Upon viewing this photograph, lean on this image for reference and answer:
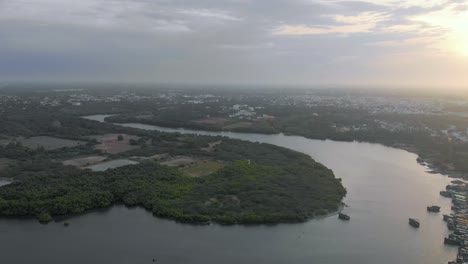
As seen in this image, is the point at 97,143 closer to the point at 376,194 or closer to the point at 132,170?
the point at 132,170

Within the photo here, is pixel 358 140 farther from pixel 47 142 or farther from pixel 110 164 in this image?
pixel 47 142

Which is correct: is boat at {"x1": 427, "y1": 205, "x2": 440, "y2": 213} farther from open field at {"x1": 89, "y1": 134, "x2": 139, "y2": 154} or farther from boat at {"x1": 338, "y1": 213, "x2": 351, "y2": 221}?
open field at {"x1": 89, "y1": 134, "x2": 139, "y2": 154}

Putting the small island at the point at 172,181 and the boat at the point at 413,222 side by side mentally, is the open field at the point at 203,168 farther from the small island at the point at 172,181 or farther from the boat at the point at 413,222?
the boat at the point at 413,222

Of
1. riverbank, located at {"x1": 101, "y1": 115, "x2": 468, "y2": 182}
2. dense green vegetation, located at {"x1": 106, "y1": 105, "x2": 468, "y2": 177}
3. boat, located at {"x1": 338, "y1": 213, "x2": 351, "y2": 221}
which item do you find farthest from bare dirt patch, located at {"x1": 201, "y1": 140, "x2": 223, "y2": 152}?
boat, located at {"x1": 338, "y1": 213, "x2": 351, "y2": 221}

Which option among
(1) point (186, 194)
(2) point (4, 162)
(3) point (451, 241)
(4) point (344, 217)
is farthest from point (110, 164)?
(3) point (451, 241)

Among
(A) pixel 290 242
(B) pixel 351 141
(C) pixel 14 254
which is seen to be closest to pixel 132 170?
(C) pixel 14 254
